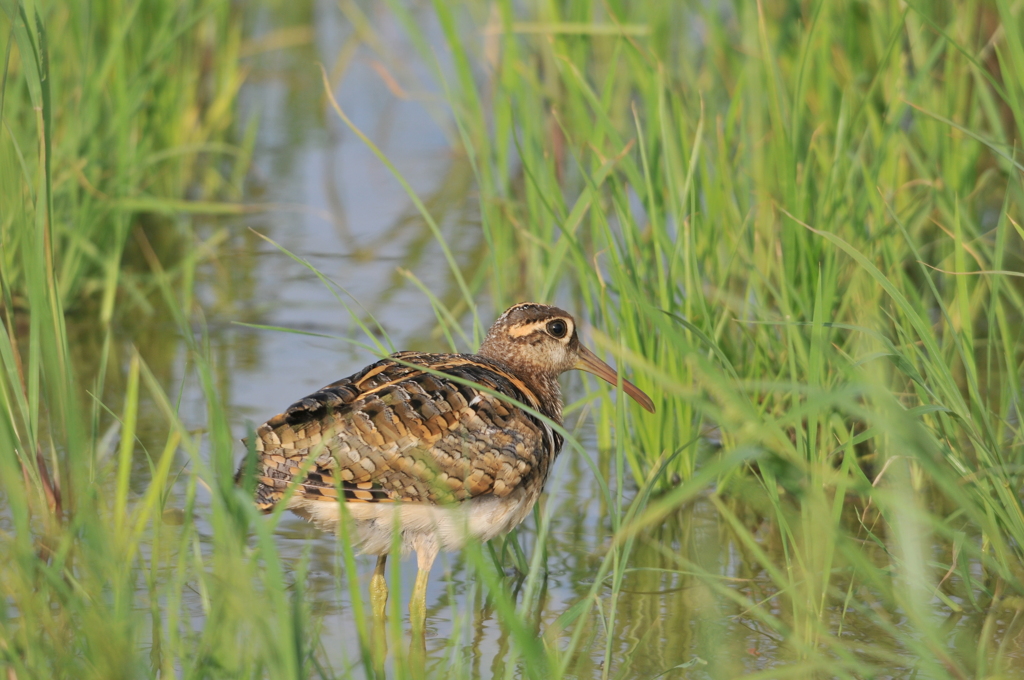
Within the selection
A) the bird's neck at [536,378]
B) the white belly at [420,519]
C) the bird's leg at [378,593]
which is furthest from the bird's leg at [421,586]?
the bird's neck at [536,378]

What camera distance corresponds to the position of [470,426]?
13.6 ft

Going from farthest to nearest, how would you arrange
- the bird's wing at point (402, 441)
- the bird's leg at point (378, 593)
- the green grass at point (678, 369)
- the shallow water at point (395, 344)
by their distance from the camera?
the bird's leg at point (378, 593)
the shallow water at point (395, 344)
the bird's wing at point (402, 441)
the green grass at point (678, 369)

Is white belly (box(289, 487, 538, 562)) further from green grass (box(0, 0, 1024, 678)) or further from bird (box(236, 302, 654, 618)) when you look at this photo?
green grass (box(0, 0, 1024, 678))

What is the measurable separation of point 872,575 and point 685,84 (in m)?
5.08

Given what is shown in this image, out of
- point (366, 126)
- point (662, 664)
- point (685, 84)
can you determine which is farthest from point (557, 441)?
point (366, 126)

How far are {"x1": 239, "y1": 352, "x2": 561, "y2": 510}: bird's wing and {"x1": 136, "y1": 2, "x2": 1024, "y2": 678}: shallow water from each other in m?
0.20

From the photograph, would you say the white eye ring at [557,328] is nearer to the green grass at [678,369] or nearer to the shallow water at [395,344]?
the green grass at [678,369]

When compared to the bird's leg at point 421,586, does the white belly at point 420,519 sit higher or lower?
higher

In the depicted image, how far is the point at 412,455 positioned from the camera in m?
3.98

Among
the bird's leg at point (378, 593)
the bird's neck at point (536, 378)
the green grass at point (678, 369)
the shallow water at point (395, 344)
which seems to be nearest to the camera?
the green grass at point (678, 369)

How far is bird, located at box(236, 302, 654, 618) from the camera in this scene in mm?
3900

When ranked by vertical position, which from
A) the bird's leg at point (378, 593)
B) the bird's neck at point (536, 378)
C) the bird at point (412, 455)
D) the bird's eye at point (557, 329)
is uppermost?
the bird's eye at point (557, 329)

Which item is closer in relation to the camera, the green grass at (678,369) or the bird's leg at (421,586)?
the green grass at (678,369)

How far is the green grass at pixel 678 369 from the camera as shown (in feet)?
9.71
